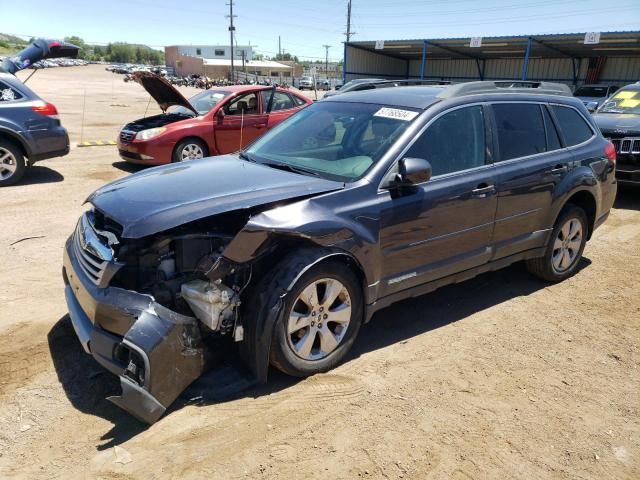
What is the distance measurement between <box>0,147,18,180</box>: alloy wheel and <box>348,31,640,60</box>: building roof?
76.1ft

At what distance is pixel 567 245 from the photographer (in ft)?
16.7

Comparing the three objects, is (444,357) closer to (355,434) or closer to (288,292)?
(355,434)

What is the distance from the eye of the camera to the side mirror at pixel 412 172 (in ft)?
11.2

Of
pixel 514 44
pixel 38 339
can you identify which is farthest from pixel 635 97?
pixel 514 44

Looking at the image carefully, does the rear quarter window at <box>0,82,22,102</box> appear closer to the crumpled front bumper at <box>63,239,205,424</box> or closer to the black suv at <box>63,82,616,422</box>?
the black suv at <box>63,82,616,422</box>

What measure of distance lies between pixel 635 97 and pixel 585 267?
244 inches

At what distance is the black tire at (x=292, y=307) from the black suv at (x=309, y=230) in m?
0.01

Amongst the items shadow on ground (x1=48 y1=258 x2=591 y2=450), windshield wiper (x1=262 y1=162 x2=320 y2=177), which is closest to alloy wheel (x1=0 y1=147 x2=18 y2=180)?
shadow on ground (x1=48 y1=258 x2=591 y2=450)

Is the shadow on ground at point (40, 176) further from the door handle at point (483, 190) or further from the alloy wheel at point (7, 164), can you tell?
the door handle at point (483, 190)

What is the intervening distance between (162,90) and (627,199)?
8.54 meters

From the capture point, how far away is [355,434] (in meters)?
2.86

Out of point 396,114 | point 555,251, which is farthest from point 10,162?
point 555,251

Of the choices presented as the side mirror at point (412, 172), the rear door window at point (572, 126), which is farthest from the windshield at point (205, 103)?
the side mirror at point (412, 172)

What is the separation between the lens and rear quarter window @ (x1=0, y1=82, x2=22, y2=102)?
322 inches
